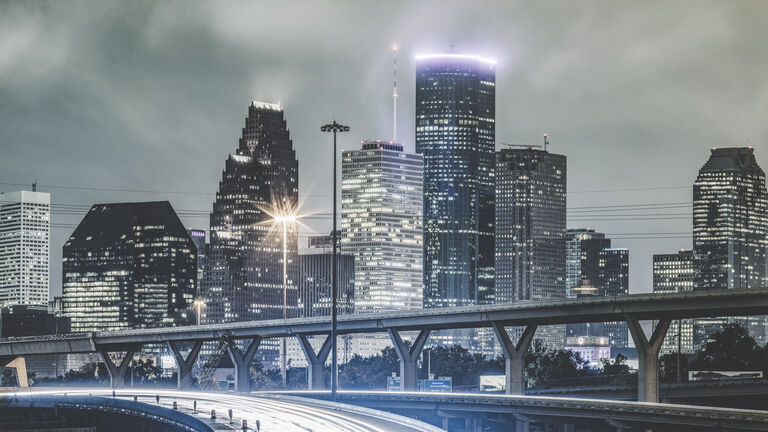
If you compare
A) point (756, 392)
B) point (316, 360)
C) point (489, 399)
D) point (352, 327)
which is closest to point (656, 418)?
point (489, 399)

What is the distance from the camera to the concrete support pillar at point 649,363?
135m

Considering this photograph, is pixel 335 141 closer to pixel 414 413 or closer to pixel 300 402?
pixel 300 402

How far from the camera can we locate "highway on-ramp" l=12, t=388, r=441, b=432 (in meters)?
89.1

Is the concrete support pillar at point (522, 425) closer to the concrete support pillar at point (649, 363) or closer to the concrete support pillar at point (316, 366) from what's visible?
the concrete support pillar at point (649, 363)

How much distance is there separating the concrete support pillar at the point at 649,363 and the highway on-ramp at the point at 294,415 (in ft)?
118

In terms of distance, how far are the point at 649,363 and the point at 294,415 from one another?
48405 millimetres

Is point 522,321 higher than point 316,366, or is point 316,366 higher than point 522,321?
point 522,321

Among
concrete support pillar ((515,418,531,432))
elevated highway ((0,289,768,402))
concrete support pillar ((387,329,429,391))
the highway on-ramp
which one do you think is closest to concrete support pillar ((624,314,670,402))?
elevated highway ((0,289,768,402))

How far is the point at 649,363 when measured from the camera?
136 m

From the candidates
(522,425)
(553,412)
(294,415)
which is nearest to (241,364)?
(522,425)

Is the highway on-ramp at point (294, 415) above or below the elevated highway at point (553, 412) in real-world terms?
above

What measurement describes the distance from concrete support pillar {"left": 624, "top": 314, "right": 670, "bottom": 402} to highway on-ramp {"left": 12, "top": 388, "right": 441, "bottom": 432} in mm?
35888

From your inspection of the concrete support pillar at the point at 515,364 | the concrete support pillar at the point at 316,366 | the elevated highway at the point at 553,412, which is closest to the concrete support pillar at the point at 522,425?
the elevated highway at the point at 553,412

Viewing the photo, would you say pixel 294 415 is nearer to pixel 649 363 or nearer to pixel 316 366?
pixel 649 363
